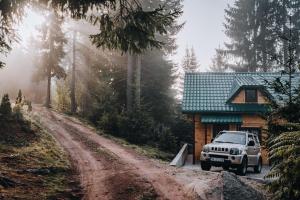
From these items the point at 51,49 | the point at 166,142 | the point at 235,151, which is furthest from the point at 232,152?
the point at 51,49

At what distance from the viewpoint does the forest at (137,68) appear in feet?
32.2

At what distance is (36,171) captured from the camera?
11969mm

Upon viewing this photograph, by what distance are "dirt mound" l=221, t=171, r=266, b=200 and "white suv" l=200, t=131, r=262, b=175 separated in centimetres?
519

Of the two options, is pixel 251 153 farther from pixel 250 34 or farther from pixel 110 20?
pixel 250 34

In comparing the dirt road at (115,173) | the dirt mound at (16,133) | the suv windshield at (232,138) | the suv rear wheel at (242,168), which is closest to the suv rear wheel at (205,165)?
the suv windshield at (232,138)

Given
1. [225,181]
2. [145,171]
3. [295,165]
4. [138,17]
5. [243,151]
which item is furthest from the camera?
[243,151]

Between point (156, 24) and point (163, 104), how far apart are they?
75.6 ft

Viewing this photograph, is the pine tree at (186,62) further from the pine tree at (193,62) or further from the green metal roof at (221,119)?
the green metal roof at (221,119)

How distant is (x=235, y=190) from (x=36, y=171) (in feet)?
19.9

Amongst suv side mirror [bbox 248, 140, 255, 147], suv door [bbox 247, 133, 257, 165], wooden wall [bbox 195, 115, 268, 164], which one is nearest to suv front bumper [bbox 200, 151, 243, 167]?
suv door [bbox 247, 133, 257, 165]

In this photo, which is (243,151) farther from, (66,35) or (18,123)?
(66,35)

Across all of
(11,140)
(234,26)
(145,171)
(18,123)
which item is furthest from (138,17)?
(234,26)

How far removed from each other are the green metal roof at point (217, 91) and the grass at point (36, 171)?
12.3 m

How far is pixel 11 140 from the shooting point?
1546 cm
